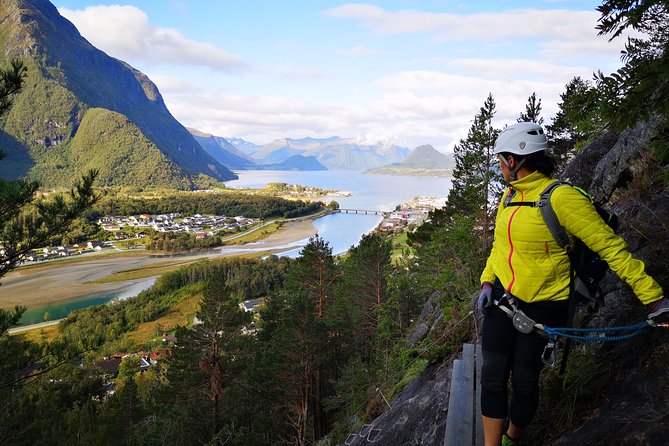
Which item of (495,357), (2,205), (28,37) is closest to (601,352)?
(495,357)

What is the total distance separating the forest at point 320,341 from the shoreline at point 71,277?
23247 millimetres

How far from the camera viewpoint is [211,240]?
70.2 m

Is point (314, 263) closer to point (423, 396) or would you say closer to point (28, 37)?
point (423, 396)

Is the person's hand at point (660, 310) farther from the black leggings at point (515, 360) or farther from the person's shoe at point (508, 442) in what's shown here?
the person's shoe at point (508, 442)

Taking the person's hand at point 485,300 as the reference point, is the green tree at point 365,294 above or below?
below

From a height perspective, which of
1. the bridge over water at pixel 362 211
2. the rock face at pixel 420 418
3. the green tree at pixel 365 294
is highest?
the rock face at pixel 420 418

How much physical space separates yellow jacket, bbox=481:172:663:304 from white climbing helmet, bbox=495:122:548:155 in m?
0.14

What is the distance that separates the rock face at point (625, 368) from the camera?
1.68 meters

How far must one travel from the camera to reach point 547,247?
1779 millimetres

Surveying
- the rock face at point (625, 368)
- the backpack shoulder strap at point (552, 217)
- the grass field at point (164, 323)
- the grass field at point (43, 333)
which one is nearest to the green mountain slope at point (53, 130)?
the grass field at point (164, 323)

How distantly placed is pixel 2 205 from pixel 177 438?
7.04 m

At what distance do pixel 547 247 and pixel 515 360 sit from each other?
0.64 metres

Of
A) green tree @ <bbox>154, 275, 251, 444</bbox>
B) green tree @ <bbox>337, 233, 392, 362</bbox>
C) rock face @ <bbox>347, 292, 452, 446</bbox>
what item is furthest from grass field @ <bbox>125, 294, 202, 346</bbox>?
rock face @ <bbox>347, 292, 452, 446</bbox>

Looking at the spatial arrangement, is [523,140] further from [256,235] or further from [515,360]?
[256,235]
